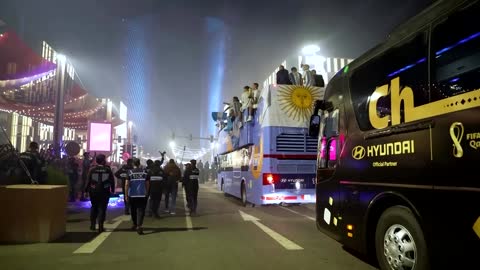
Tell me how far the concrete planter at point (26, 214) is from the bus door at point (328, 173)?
5311 millimetres

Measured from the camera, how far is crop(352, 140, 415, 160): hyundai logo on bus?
15.4ft

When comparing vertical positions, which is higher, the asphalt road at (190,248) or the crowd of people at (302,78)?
the crowd of people at (302,78)

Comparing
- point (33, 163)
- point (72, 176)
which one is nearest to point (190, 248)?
point (33, 163)

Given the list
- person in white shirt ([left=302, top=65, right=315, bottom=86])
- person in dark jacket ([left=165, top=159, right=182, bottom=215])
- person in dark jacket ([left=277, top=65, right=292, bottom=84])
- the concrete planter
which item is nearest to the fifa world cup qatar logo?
the concrete planter

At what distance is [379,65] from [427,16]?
3.22 feet

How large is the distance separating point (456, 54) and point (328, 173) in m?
3.06

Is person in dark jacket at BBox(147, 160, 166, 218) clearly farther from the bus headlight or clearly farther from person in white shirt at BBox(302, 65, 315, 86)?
person in white shirt at BBox(302, 65, 315, 86)

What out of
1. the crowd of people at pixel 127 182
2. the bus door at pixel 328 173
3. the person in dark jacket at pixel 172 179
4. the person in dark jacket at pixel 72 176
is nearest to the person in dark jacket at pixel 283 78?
the crowd of people at pixel 127 182

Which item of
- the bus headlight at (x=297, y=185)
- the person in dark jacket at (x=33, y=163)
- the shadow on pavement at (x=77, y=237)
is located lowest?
the shadow on pavement at (x=77, y=237)

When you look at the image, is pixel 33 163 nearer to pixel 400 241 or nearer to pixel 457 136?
pixel 400 241

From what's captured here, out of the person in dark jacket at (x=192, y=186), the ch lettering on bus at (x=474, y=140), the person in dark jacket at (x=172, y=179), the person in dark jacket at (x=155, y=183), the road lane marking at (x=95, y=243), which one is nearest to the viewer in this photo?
the ch lettering on bus at (x=474, y=140)

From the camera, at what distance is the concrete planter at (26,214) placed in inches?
308

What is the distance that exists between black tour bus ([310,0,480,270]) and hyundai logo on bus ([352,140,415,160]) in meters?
0.01

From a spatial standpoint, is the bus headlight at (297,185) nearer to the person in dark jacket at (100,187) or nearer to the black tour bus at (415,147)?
the person in dark jacket at (100,187)
